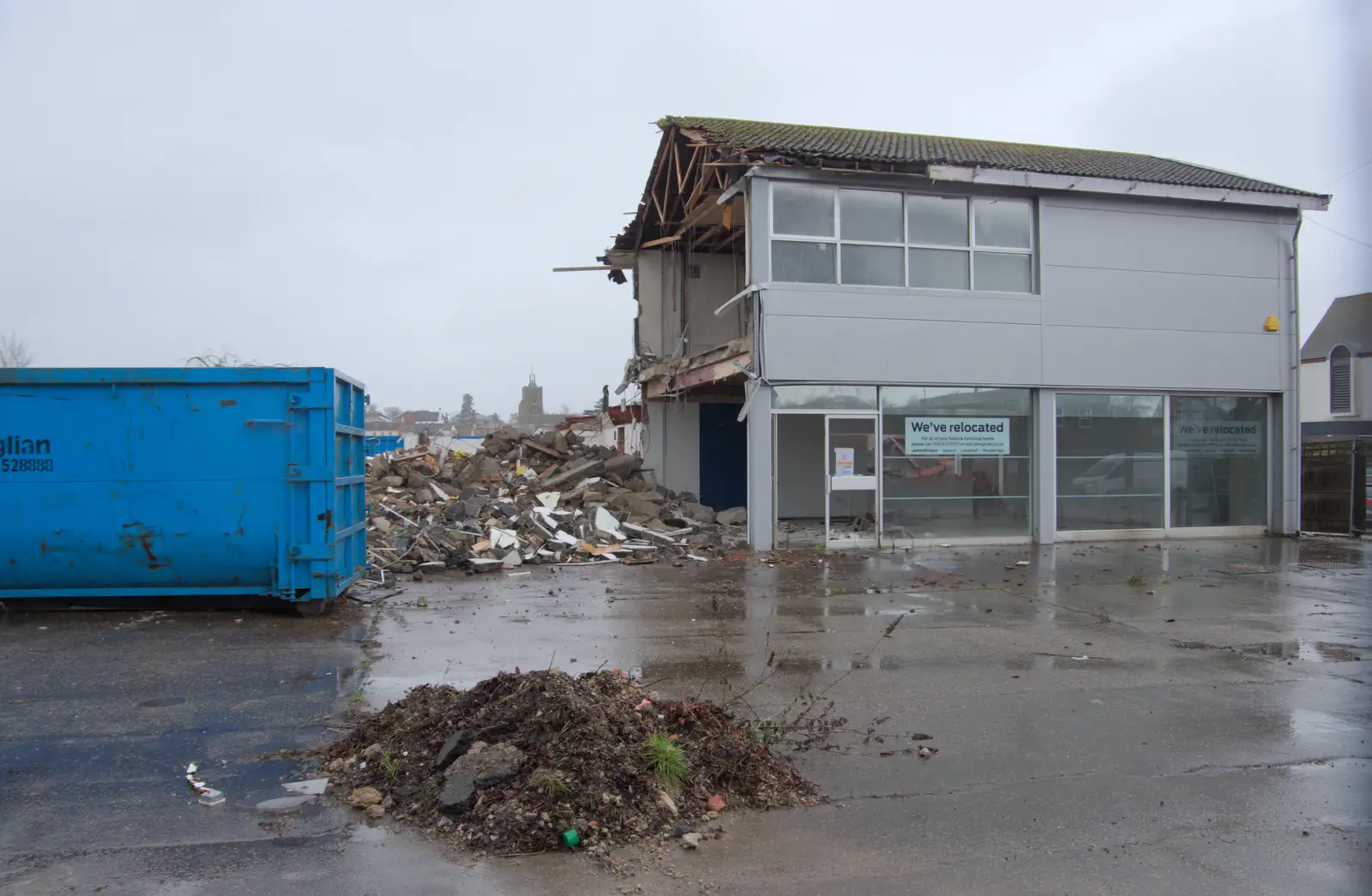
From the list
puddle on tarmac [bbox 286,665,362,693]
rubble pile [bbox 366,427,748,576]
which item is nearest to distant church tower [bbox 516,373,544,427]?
rubble pile [bbox 366,427,748,576]

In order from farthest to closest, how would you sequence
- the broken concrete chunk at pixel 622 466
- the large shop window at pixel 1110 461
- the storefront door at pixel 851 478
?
the broken concrete chunk at pixel 622 466 → the large shop window at pixel 1110 461 → the storefront door at pixel 851 478

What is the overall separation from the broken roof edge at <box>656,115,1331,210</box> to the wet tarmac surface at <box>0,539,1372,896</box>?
7.16 m

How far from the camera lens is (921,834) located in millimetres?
4227

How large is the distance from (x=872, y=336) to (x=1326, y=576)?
7.06 m

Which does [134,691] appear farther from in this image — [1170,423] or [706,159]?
[1170,423]

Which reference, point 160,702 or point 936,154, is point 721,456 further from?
point 160,702

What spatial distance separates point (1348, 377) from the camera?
33.1 metres

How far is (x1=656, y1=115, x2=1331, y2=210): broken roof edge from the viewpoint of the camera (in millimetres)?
14555

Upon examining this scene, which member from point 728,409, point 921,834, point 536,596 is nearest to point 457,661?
point 536,596

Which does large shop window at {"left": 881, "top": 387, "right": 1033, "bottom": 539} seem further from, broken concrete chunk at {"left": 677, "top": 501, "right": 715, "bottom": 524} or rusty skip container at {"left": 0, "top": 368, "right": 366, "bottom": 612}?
rusty skip container at {"left": 0, "top": 368, "right": 366, "bottom": 612}

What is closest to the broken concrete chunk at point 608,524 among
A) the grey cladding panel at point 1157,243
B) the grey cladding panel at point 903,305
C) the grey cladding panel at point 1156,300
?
→ the grey cladding panel at point 903,305

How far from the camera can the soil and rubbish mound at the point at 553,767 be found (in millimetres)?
4148

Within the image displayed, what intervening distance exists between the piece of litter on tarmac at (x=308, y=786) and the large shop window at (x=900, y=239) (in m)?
11.2

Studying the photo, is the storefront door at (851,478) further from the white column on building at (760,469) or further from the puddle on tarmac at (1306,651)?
the puddle on tarmac at (1306,651)
